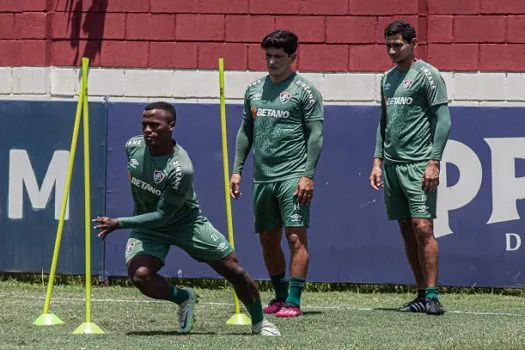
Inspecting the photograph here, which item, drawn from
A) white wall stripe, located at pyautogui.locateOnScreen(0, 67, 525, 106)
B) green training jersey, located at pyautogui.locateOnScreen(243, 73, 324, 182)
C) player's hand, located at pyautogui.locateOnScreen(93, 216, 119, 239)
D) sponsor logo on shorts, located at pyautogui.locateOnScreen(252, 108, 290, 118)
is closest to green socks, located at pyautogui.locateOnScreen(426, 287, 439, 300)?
green training jersey, located at pyautogui.locateOnScreen(243, 73, 324, 182)

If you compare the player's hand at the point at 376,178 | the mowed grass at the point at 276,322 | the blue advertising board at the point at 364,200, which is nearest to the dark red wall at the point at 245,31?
the blue advertising board at the point at 364,200

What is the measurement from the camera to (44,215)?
37.6 feet

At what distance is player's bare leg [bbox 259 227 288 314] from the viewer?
923cm

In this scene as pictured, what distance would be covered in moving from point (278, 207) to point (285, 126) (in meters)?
0.59

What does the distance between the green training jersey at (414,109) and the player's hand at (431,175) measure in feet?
0.59

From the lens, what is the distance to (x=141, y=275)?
301 inches

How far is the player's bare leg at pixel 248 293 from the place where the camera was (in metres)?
7.76

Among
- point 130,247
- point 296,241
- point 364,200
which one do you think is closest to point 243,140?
point 296,241

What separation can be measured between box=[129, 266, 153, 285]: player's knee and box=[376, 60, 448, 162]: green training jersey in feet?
8.03

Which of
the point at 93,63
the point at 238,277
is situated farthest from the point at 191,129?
the point at 238,277

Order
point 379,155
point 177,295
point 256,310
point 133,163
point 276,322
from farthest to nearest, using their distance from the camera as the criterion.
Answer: point 379,155
point 276,322
point 177,295
point 256,310
point 133,163

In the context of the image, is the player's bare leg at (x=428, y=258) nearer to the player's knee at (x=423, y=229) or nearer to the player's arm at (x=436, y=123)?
the player's knee at (x=423, y=229)

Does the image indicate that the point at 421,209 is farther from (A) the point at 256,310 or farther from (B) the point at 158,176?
(B) the point at 158,176

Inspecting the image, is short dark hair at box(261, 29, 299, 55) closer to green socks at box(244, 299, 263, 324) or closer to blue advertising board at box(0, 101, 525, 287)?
green socks at box(244, 299, 263, 324)
